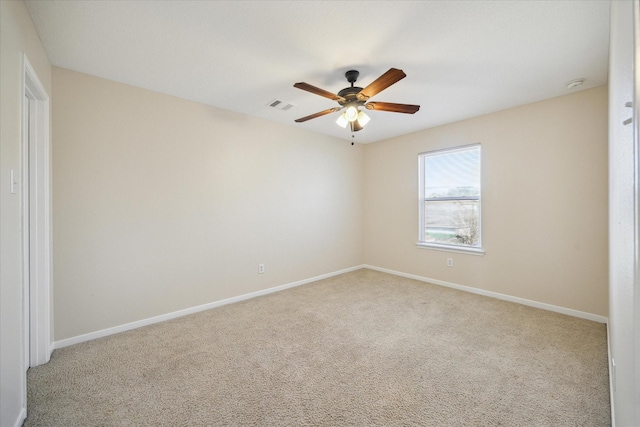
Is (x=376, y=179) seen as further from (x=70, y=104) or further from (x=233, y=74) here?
(x=70, y=104)

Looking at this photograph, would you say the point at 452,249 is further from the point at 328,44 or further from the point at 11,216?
the point at 11,216

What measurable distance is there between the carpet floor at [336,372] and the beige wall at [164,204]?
18.3 inches

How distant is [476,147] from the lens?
391 cm

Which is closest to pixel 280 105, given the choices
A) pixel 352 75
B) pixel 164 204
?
pixel 352 75

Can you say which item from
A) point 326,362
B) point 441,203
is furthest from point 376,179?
point 326,362

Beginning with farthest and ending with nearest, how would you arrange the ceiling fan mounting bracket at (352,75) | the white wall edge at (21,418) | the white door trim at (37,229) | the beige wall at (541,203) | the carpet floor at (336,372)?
the beige wall at (541,203) → the ceiling fan mounting bracket at (352,75) → the white door trim at (37,229) → the carpet floor at (336,372) → the white wall edge at (21,418)

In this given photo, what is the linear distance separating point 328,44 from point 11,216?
2322mm

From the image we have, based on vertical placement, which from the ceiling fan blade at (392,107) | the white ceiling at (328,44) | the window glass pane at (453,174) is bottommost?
the window glass pane at (453,174)

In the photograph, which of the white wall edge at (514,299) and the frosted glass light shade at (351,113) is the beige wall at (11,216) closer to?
the frosted glass light shade at (351,113)

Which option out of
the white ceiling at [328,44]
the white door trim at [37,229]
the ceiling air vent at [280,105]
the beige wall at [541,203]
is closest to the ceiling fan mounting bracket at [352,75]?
the white ceiling at [328,44]

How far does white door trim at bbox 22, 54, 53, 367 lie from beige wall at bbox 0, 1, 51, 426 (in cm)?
63

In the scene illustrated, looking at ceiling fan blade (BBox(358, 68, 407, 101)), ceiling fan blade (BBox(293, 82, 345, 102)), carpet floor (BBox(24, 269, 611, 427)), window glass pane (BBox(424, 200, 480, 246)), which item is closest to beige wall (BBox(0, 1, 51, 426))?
carpet floor (BBox(24, 269, 611, 427))

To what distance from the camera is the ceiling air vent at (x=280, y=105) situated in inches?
130

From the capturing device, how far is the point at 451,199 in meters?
4.25
